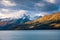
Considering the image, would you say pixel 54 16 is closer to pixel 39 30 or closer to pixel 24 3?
pixel 39 30

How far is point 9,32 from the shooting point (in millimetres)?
7320

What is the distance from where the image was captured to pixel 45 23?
717 cm

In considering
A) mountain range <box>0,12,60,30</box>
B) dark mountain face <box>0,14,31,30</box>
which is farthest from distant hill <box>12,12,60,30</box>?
dark mountain face <box>0,14,31,30</box>

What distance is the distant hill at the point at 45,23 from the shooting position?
23.3 feet

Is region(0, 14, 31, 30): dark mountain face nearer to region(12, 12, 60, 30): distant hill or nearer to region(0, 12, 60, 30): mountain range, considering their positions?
region(0, 12, 60, 30): mountain range

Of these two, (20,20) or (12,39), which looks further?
(20,20)

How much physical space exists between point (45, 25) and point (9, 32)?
191 centimetres

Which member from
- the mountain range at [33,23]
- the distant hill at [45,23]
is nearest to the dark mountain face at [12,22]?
the mountain range at [33,23]

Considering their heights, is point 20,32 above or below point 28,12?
below

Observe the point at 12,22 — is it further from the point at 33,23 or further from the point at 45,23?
the point at 45,23

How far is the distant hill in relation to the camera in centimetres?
710

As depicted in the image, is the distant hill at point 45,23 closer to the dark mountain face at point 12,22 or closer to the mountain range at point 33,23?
the mountain range at point 33,23

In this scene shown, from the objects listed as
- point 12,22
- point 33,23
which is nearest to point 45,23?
point 33,23

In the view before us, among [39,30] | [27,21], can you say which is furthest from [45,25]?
[27,21]
